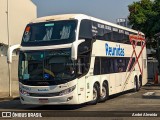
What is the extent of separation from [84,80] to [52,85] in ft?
4.79

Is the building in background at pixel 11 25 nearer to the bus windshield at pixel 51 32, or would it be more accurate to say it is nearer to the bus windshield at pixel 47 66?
the bus windshield at pixel 51 32

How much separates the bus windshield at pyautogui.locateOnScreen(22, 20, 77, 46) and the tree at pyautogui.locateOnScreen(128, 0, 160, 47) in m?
20.3

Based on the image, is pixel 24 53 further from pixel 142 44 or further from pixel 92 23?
pixel 142 44

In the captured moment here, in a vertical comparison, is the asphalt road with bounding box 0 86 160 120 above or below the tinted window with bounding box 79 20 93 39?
below

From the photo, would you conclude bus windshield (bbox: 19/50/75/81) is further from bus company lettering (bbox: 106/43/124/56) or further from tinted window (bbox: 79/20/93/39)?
bus company lettering (bbox: 106/43/124/56)

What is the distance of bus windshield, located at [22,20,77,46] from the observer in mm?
16438

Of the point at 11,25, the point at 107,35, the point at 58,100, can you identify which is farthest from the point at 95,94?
the point at 11,25

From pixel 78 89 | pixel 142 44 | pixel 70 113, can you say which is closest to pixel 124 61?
pixel 142 44

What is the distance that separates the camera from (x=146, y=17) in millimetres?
38312

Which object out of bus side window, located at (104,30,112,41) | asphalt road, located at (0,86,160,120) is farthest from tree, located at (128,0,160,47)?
bus side window, located at (104,30,112,41)

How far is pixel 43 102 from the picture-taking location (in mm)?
16297

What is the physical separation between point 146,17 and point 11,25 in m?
13.3

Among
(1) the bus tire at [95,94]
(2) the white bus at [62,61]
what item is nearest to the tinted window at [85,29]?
(2) the white bus at [62,61]

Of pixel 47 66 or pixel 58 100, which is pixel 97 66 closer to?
pixel 47 66
